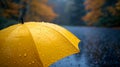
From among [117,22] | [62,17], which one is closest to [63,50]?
[117,22]

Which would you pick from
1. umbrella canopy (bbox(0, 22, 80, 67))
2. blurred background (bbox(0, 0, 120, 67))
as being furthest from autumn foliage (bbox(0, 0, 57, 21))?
umbrella canopy (bbox(0, 22, 80, 67))

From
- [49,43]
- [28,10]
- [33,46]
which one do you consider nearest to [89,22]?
[28,10]

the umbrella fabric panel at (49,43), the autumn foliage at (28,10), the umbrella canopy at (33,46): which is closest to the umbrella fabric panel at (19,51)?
the umbrella canopy at (33,46)

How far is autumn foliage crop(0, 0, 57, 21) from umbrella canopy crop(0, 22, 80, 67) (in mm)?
16970

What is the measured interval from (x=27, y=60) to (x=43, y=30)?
75 cm

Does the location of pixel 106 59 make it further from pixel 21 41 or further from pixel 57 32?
pixel 21 41

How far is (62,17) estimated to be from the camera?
2461 inches

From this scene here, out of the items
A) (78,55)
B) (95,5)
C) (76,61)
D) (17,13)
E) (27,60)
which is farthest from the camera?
(95,5)

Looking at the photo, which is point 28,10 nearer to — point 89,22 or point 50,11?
point 50,11

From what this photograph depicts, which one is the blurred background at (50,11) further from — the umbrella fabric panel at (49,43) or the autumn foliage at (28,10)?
the umbrella fabric panel at (49,43)

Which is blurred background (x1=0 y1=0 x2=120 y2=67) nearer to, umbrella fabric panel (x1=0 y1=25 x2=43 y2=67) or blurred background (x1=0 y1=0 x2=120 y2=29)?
blurred background (x1=0 y1=0 x2=120 y2=29)

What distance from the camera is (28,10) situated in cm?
3038

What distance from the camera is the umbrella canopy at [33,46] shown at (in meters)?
4.61

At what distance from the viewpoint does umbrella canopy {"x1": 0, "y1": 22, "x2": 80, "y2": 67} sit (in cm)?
461
